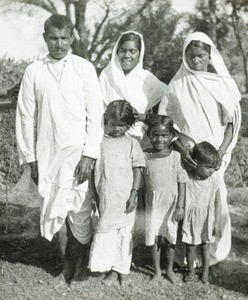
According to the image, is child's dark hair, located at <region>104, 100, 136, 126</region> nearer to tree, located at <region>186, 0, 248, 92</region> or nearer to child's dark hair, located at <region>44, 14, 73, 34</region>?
child's dark hair, located at <region>44, 14, 73, 34</region>

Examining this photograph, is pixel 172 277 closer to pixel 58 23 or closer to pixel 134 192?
pixel 134 192

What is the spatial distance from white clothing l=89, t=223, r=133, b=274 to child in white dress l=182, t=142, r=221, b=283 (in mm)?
363

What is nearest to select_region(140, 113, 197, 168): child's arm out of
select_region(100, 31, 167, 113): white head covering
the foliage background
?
select_region(100, 31, 167, 113): white head covering

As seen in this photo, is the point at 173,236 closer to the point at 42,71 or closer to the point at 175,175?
the point at 175,175

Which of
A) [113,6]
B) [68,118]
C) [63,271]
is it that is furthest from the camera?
[113,6]

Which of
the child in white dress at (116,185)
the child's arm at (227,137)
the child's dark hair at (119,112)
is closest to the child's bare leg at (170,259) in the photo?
the child in white dress at (116,185)

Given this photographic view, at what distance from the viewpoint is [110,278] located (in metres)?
2.71

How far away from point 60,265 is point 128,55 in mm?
1418

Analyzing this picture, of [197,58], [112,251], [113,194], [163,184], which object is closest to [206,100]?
[197,58]

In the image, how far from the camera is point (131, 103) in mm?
2770

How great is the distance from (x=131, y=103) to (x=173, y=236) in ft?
2.80

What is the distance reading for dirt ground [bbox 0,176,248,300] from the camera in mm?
2654

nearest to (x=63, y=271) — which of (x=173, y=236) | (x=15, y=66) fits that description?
(x=173, y=236)

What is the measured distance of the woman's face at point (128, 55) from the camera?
2707mm
